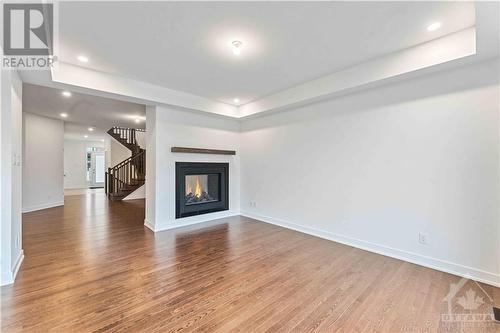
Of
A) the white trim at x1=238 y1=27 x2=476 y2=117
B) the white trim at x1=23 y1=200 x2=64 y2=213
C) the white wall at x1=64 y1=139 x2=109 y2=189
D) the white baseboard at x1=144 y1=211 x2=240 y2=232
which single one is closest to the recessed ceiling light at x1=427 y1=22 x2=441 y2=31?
the white trim at x1=238 y1=27 x2=476 y2=117

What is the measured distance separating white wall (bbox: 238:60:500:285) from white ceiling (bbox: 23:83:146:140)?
413 centimetres

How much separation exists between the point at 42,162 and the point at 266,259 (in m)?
7.17

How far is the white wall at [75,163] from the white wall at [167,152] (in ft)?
32.5

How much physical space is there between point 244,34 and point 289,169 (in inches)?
109

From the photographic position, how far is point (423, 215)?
2.89 m

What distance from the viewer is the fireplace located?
4.63 meters

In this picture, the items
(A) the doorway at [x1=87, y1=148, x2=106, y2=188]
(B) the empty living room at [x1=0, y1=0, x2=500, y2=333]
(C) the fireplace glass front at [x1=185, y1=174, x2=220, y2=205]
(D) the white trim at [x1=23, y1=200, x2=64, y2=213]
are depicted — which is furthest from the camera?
(A) the doorway at [x1=87, y1=148, x2=106, y2=188]

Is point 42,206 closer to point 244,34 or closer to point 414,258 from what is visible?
point 244,34

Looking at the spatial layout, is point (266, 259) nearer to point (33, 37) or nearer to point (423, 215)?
point (423, 215)

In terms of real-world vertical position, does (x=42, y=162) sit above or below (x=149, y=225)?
above

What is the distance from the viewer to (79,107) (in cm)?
552

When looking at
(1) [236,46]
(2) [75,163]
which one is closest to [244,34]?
(1) [236,46]

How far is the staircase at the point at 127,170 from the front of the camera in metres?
8.36

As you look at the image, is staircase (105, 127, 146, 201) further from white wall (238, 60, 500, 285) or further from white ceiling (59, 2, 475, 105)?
white wall (238, 60, 500, 285)
